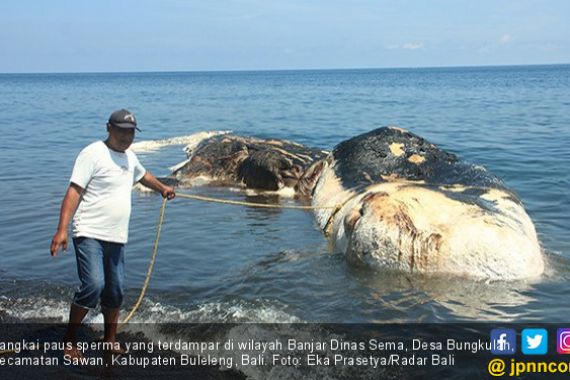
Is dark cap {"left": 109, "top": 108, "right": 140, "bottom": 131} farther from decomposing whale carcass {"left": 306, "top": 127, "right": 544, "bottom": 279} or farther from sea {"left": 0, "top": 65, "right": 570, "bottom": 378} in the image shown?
decomposing whale carcass {"left": 306, "top": 127, "right": 544, "bottom": 279}

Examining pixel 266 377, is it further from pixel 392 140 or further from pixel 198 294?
pixel 392 140

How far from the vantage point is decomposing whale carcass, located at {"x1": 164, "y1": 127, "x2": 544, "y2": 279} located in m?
6.38

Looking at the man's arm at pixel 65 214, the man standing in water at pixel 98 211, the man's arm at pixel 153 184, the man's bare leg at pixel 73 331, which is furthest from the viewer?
the man's arm at pixel 153 184

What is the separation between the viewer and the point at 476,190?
294 inches

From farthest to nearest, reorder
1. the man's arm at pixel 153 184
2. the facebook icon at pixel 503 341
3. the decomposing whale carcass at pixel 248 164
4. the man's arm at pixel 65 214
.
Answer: the decomposing whale carcass at pixel 248 164 < the man's arm at pixel 153 184 < the facebook icon at pixel 503 341 < the man's arm at pixel 65 214

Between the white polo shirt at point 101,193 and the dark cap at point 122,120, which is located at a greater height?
the dark cap at point 122,120

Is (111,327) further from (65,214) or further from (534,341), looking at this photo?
(534,341)

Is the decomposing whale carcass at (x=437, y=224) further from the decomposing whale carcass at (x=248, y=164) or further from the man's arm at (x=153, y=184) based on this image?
the decomposing whale carcass at (x=248, y=164)

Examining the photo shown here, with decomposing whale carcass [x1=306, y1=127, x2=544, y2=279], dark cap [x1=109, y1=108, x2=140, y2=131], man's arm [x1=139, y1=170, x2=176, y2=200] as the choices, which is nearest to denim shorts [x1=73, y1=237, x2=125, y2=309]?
man's arm [x1=139, y1=170, x2=176, y2=200]

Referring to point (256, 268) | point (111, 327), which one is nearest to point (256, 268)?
point (256, 268)

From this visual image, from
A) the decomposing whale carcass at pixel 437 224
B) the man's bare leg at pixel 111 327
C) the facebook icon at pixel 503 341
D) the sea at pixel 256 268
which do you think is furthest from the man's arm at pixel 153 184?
the facebook icon at pixel 503 341

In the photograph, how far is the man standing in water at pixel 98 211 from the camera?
4.67 metres

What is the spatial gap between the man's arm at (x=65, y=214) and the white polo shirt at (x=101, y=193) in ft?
0.23

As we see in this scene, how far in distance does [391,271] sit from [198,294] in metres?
2.14
